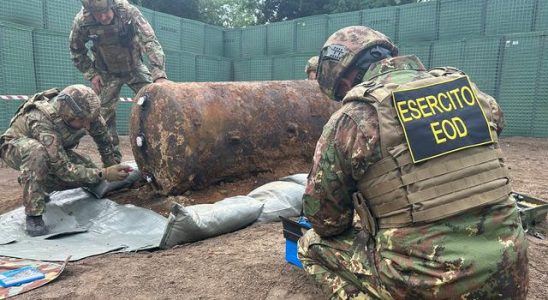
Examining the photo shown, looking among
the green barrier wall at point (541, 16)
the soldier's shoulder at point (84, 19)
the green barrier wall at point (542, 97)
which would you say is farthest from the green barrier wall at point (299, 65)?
the soldier's shoulder at point (84, 19)

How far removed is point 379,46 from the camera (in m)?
2.02

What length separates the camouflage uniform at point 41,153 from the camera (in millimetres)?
3498

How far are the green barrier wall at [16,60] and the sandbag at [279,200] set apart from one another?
645 cm

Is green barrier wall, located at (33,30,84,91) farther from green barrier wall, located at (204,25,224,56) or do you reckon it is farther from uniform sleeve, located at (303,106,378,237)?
uniform sleeve, located at (303,106,378,237)

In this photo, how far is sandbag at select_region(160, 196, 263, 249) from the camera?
9.87 ft

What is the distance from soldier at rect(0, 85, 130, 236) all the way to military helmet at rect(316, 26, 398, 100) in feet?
Answer: 8.04

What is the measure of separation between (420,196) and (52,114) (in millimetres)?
3371

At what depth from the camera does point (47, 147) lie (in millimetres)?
3592

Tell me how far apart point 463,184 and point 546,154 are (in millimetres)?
6696

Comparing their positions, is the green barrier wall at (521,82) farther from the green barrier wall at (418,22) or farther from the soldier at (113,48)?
the soldier at (113,48)

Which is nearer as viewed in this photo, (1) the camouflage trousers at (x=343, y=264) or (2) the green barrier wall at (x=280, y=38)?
(1) the camouflage trousers at (x=343, y=264)

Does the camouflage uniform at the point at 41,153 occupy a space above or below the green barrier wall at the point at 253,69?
below

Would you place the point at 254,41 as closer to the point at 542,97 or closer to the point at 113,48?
the point at 542,97

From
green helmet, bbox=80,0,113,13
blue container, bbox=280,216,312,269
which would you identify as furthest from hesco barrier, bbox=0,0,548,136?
blue container, bbox=280,216,312,269
